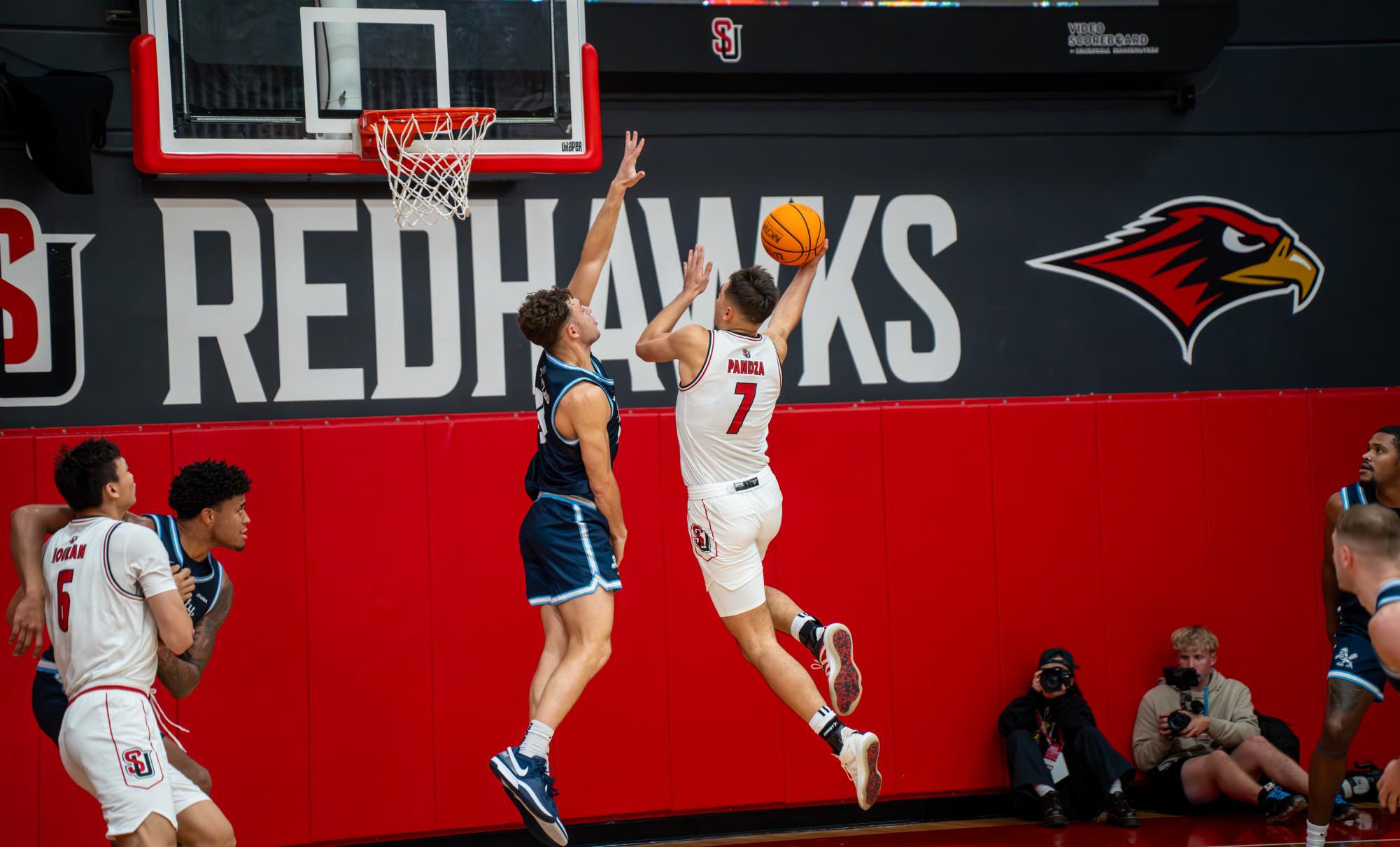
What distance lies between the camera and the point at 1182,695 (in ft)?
24.3

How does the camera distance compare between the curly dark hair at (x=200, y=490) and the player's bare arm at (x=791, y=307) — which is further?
the player's bare arm at (x=791, y=307)

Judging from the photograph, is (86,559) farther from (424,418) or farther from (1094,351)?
(1094,351)

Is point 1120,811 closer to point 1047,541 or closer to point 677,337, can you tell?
point 1047,541

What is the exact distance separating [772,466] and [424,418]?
6.30 ft

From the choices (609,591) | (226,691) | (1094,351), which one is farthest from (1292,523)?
(226,691)

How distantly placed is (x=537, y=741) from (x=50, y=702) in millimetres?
1852

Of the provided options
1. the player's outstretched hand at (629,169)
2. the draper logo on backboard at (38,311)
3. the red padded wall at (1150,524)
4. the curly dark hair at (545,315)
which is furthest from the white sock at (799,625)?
the draper logo on backboard at (38,311)

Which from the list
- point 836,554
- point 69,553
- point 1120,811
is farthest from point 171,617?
point 1120,811

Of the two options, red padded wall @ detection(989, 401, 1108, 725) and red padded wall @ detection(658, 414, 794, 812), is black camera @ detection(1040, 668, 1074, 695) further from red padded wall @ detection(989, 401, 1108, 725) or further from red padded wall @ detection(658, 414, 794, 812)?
red padded wall @ detection(658, 414, 794, 812)

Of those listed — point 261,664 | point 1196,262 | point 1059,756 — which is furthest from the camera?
point 1196,262

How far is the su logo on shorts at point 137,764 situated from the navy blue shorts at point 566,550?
59.4 inches

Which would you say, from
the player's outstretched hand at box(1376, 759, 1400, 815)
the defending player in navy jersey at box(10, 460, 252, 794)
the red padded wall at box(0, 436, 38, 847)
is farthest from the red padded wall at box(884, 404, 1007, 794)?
the red padded wall at box(0, 436, 38, 847)

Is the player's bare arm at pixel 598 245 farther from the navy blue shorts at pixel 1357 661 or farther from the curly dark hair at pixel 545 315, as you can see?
the navy blue shorts at pixel 1357 661

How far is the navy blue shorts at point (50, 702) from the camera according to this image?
503 centimetres
